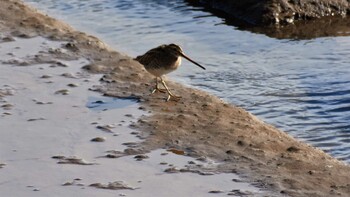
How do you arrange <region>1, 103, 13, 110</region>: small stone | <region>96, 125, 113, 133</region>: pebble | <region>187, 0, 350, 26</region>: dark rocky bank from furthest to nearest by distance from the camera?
<region>187, 0, 350, 26</region>: dark rocky bank < <region>1, 103, 13, 110</region>: small stone < <region>96, 125, 113, 133</region>: pebble

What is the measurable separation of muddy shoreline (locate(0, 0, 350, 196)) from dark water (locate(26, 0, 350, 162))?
76 cm

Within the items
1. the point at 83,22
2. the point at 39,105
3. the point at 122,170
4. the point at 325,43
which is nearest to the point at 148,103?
the point at 39,105

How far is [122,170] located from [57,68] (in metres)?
3.58

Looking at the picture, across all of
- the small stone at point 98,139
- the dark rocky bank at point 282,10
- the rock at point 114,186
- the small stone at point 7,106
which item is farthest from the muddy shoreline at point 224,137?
the dark rocky bank at point 282,10

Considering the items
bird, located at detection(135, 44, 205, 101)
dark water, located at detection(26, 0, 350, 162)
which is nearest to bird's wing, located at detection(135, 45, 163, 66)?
bird, located at detection(135, 44, 205, 101)

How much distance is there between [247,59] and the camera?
1285 cm

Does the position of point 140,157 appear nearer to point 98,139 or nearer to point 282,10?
point 98,139

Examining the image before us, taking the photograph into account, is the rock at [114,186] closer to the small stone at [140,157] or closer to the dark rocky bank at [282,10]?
the small stone at [140,157]

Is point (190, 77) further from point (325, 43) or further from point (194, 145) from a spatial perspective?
point (194, 145)

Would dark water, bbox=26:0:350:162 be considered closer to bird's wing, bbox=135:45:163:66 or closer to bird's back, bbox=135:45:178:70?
bird's back, bbox=135:45:178:70

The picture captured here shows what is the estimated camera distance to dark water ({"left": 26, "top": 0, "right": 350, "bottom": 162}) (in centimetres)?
1048

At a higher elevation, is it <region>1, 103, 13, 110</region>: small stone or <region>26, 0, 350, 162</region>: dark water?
<region>1, 103, 13, 110</region>: small stone

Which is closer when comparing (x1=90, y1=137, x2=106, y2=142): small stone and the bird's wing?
(x1=90, y1=137, x2=106, y2=142): small stone

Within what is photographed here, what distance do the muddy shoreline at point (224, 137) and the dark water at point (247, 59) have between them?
761 mm
